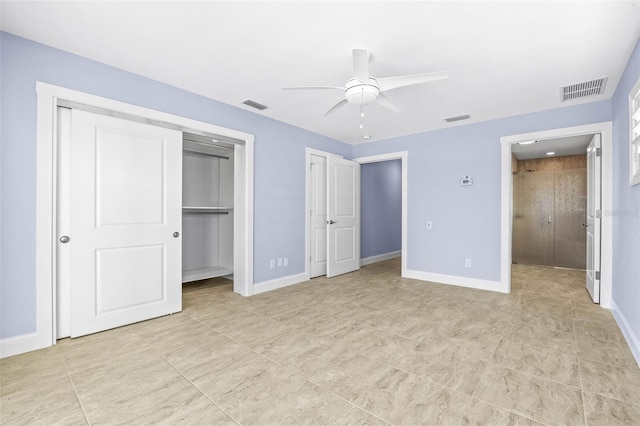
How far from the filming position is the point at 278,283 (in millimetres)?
4406

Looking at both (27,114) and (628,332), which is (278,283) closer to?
(27,114)

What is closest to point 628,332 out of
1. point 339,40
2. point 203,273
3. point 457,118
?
point 457,118

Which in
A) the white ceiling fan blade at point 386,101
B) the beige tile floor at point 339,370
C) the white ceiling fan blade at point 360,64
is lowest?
the beige tile floor at point 339,370

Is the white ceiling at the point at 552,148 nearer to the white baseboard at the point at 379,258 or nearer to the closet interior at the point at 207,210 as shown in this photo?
the white baseboard at the point at 379,258

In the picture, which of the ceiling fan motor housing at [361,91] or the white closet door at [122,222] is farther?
the white closet door at [122,222]

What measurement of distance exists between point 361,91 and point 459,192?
2.91m

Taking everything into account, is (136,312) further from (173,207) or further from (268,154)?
(268,154)

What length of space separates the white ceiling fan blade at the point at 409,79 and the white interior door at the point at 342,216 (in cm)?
266

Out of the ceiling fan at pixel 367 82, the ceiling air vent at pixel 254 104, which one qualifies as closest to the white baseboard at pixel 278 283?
the ceiling air vent at pixel 254 104

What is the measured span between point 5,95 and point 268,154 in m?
2.64

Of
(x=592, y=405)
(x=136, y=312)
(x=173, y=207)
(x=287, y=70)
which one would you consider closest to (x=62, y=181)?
(x=173, y=207)

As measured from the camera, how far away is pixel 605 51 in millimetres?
2492

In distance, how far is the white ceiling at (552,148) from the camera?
197 inches

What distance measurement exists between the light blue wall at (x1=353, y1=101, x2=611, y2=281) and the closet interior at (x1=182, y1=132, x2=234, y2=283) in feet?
10.1
